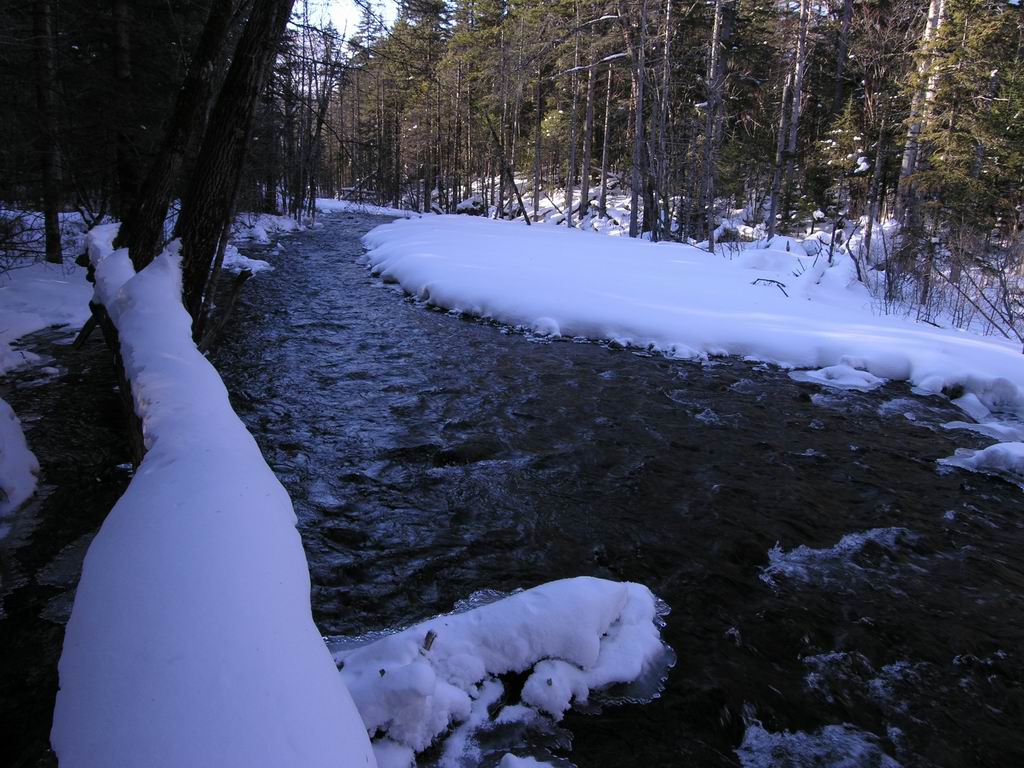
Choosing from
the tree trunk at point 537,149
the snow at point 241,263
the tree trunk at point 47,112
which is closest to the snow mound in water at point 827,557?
the tree trunk at point 47,112

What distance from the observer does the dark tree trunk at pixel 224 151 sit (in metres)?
5.27

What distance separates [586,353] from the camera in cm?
837

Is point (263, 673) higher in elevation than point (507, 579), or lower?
higher

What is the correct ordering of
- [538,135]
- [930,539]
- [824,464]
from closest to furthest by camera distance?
1. [930,539]
2. [824,464]
3. [538,135]

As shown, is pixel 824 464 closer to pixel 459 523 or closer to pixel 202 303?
pixel 459 523

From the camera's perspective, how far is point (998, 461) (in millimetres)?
5250

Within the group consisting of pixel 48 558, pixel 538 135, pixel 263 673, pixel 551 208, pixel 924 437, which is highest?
pixel 538 135

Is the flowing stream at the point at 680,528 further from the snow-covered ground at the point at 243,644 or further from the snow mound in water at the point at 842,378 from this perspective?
the snow-covered ground at the point at 243,644

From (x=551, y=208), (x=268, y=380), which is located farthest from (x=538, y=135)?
(x=268, y=380)

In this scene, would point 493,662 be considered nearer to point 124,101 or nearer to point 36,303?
point 36,303

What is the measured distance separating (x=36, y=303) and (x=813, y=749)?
446 inches

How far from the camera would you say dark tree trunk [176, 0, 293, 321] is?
5.27 m

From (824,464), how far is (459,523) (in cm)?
336

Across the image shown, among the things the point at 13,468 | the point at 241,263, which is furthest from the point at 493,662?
the point at 241,263
